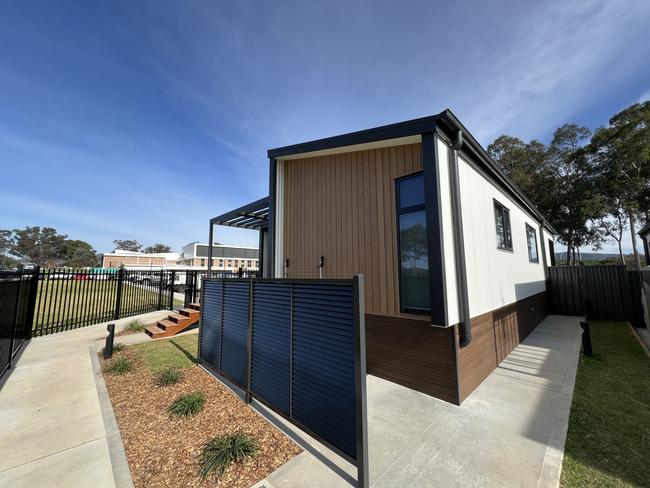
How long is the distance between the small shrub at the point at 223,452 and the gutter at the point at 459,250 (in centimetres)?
313

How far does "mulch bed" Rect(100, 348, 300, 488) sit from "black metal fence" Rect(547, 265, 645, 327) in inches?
520

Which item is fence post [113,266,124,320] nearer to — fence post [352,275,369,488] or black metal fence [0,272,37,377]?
black metal fence [0,272,37,377]

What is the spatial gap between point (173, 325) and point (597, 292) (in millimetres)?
16036

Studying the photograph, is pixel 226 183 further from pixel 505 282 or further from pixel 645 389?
pixel 645 389

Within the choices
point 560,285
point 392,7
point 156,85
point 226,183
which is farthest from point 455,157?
point 226,183

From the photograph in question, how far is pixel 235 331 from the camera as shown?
14.4 feet

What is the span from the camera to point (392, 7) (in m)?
5.89

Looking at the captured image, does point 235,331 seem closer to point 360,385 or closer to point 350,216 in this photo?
point 360,385

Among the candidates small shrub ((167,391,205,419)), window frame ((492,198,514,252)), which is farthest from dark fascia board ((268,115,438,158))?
small shrub ((167,391,205,419))

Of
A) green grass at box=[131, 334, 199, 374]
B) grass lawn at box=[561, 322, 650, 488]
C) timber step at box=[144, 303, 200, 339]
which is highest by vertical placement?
timber step at box=[144, 303, 200, 339]

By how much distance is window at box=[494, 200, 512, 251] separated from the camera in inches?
240

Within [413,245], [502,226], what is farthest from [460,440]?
[502,226]

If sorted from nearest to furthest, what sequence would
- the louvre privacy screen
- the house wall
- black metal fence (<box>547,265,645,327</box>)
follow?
the louvre privacy screen → the house wall → black metal fence (<box>547,265,645,327</box>)

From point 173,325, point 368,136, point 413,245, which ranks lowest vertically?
point 173,325
